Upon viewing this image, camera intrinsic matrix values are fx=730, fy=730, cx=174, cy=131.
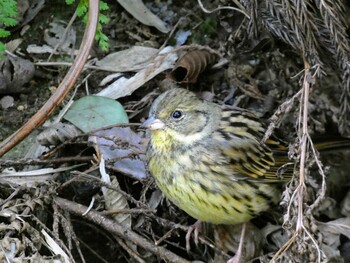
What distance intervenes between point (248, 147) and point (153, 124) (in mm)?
600

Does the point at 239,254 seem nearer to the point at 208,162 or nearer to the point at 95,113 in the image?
the point at 208,162

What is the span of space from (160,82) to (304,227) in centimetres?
165

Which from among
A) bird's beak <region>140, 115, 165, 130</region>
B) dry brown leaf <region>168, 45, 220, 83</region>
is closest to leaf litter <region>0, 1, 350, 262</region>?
dry brown leaf <region>168, 45, 220, 83</region>


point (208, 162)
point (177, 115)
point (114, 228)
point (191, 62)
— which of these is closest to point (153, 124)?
point (177, 115)

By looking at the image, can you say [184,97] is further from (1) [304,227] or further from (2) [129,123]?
(1) [304,227]

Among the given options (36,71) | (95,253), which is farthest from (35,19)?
(95,253)

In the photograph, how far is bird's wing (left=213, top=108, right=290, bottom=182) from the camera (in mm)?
4020

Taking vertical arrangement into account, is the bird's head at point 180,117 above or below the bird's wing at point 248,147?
above

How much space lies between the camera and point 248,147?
13.5 feet

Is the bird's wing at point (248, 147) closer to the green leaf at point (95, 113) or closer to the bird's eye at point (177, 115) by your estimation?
the bird's eye at point (177, 115)

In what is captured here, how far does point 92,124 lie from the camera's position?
174 inches

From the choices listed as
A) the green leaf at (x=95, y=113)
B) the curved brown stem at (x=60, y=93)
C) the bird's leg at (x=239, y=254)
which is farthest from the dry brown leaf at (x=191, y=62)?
the bird's leg at (x=239, y=254)

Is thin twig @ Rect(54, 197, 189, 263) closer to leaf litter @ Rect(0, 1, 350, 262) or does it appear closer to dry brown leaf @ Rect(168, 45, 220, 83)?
leaf litter @ Rect(0, 1, 350, 262)

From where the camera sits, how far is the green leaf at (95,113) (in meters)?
4.41
